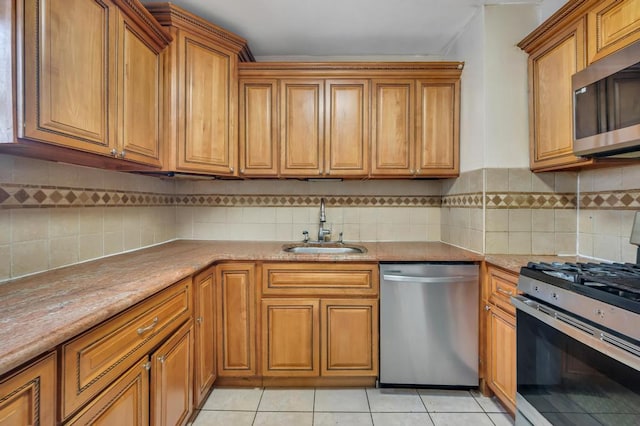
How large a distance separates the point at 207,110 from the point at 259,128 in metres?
0.39

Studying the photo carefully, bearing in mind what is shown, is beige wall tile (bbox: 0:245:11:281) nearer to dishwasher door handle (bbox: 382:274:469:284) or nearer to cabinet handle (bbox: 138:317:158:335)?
cabinet handle (bbox: 138:317:158:335)

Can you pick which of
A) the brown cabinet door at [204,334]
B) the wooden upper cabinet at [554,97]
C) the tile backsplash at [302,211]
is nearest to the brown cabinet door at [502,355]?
the tile backsplash at [302,211]

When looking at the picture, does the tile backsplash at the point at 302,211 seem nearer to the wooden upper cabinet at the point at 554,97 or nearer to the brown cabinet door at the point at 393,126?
the wooden upper cabinet at the point at 554,97

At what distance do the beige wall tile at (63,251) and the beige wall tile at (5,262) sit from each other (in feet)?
0.63

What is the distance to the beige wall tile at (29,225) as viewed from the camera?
1316 millimetres

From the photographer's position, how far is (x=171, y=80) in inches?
73.6

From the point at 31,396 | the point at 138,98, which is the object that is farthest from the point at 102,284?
the point at 138,98

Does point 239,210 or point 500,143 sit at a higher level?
point 500,143

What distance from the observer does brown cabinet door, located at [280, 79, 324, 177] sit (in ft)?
7.49

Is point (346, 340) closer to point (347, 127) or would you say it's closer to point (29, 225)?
point (347, 127)

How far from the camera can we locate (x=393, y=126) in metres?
2.29

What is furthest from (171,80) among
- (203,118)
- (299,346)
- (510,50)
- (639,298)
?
(639,298)

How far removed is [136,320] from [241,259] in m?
0.85

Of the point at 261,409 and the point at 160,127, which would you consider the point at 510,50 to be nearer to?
the point at 160,127
